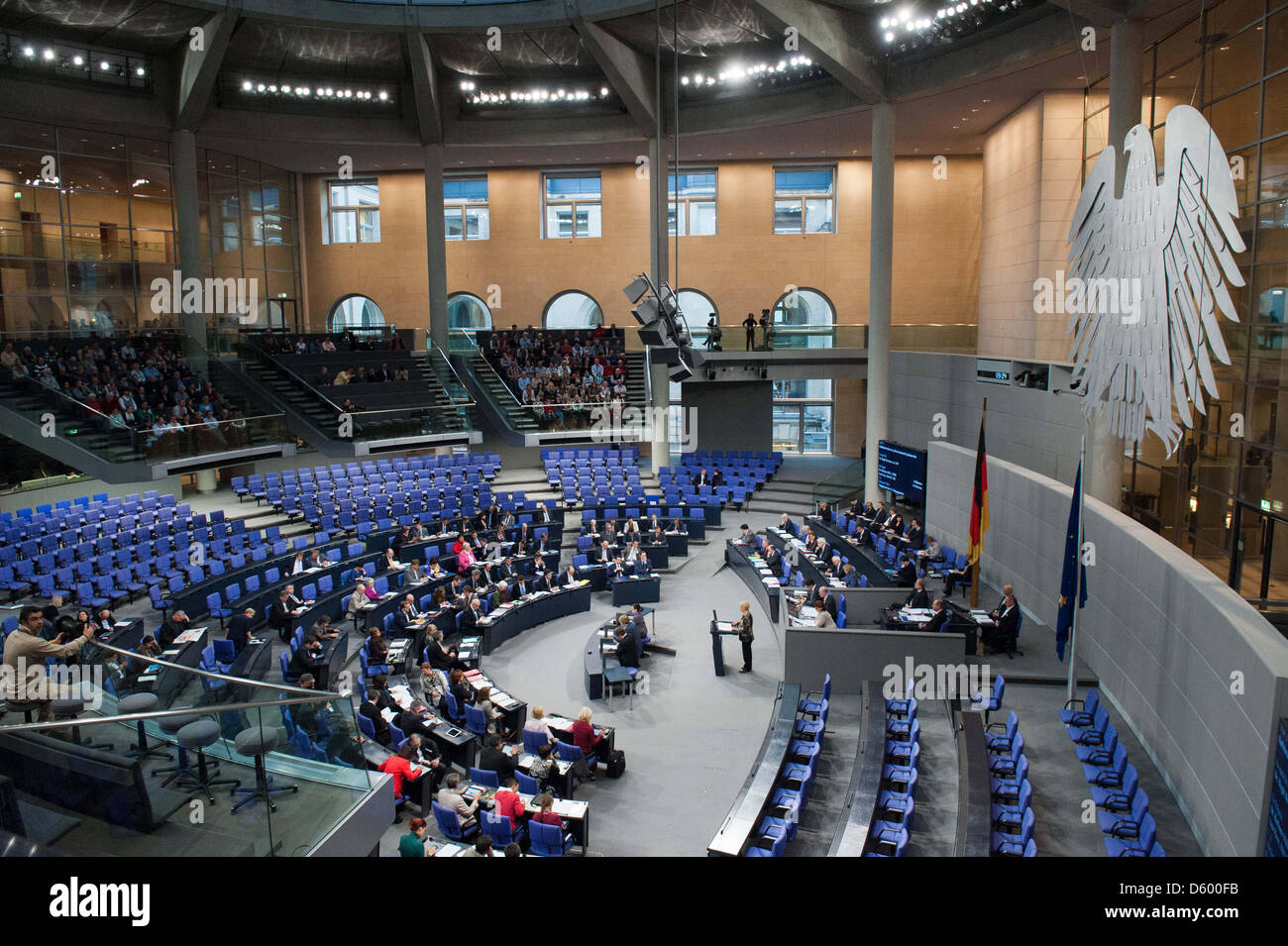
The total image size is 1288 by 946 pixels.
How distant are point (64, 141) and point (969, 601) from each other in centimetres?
2601

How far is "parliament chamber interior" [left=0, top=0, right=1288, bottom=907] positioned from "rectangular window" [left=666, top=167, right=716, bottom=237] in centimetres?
12

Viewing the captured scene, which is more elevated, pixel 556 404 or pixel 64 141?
pixel 64 141

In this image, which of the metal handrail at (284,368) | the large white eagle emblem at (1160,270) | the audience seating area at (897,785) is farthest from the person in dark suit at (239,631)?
the large white eagle emblem at (1160,270)

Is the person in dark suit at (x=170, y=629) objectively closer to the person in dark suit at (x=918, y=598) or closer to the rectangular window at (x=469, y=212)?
the person in dark suit at (x=918, y=598)

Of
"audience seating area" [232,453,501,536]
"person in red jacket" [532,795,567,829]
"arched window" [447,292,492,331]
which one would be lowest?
"person in red jacket" [532,795,567,829]

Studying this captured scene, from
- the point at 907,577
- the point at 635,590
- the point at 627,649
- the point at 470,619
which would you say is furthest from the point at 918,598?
the point at 470,619

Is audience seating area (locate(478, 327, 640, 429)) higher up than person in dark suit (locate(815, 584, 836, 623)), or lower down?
higher up

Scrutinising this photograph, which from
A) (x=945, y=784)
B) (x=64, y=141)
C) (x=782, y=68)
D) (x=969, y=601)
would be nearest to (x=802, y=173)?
(x=782, y=68)

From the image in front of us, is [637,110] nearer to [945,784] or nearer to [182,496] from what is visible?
[182,496]

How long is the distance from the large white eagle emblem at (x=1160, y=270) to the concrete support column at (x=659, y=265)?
1374 cm

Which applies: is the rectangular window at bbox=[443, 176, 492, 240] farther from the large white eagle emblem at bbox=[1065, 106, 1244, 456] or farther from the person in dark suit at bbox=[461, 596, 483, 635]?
the large white eagle emblem at bbox=[1065, 106, 1244, 456]

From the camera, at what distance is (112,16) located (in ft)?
74.3

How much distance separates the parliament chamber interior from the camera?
925cm

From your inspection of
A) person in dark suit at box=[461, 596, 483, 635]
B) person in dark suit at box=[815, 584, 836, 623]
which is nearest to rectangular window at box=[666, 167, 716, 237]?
person in dark suit at box=[815, 584, 836, 623]
